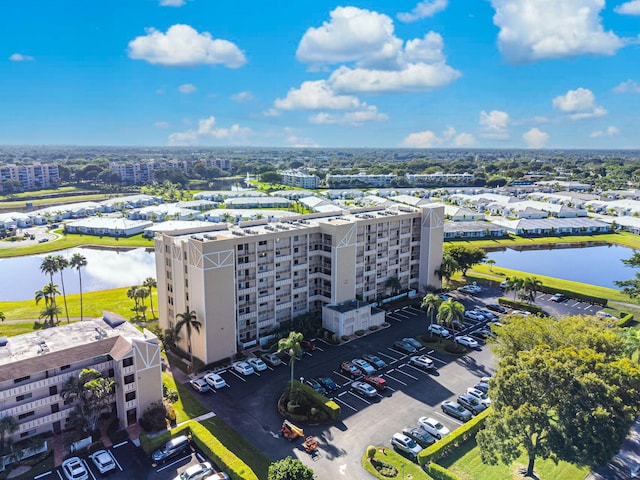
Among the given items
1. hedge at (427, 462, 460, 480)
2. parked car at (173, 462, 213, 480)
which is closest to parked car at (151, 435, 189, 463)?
parked car at (173, 462, 213, 480)

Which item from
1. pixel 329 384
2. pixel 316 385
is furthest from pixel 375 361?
pixel 316 385

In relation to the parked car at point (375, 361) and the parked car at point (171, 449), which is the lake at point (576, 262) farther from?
the parked car at point (171, 449)

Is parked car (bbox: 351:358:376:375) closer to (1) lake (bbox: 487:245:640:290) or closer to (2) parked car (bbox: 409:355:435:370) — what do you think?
(2) parked car (bbox: 409:355:435:370)

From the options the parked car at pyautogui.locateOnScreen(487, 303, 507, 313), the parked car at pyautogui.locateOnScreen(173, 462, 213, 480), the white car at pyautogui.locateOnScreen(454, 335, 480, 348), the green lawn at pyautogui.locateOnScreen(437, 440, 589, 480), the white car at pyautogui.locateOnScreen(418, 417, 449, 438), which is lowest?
the green lawn at pyautogui.locateOnScreen(437, 440, 589, 480)

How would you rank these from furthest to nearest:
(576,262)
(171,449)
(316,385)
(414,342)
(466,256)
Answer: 1. (576,262)
2. (466,256)
3. (414,342)
4. (316,385)
5. (171,449)

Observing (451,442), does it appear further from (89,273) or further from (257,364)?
(89,273)

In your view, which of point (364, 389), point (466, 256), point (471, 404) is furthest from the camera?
point (466, 256)
